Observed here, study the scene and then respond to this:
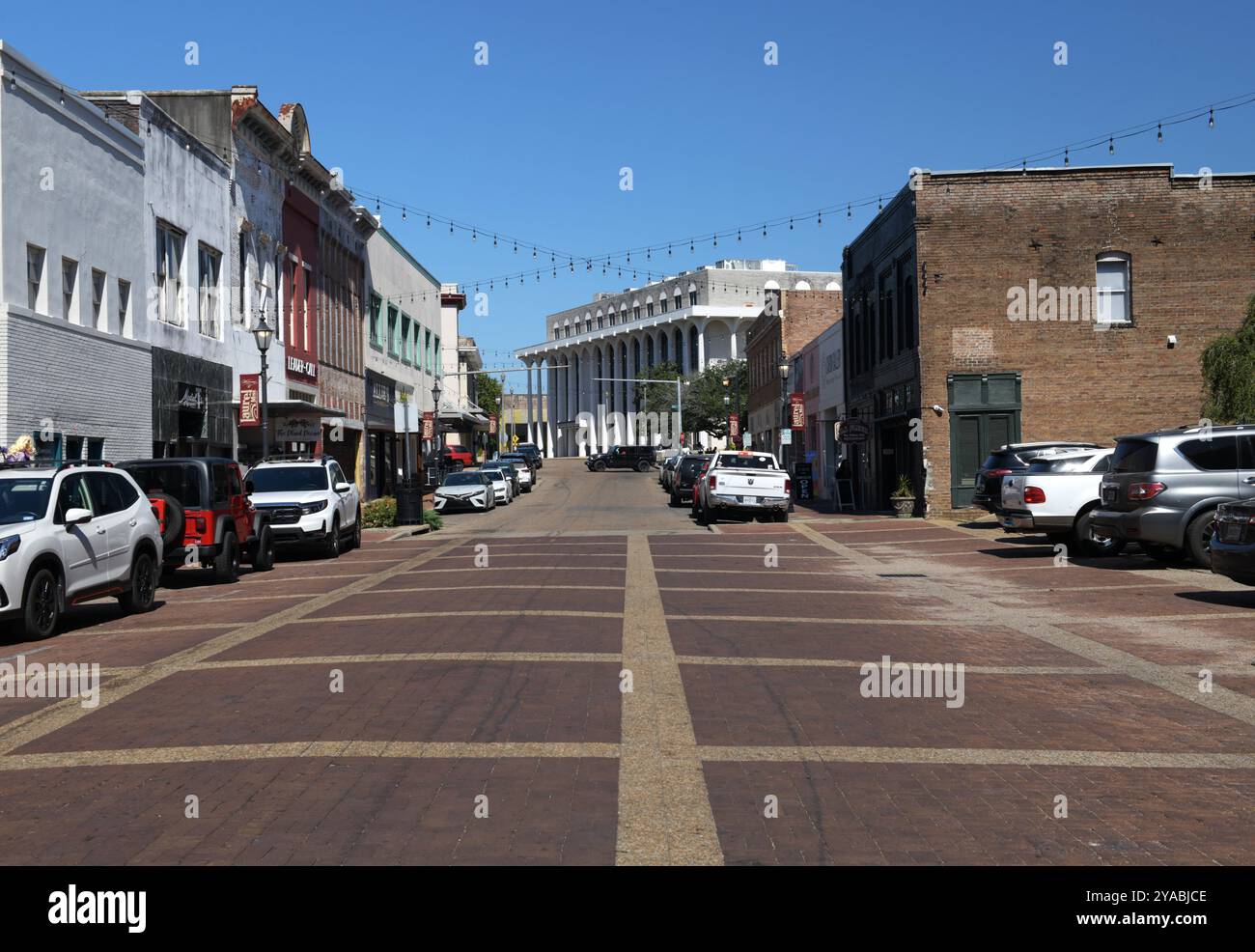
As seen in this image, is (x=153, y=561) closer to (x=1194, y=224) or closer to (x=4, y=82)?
(x=4, y=82)

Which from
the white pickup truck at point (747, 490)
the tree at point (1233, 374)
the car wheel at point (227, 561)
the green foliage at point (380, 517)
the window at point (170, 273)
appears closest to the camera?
the car wheel at point (227, 561)

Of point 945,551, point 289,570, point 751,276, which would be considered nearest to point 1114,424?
point 945,551

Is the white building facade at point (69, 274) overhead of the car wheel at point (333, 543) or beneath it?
overhead

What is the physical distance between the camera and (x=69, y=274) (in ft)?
81.1

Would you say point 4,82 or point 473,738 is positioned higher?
point 4,82

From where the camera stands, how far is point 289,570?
22.2m

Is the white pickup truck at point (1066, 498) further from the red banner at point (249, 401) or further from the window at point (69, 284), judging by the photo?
the red banner at point (249, 401)

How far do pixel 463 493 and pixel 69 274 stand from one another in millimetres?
21404

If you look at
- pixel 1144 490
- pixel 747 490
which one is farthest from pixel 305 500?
pixel 1144 490

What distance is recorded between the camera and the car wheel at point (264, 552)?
21.6 meters

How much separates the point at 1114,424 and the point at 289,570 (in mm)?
23254

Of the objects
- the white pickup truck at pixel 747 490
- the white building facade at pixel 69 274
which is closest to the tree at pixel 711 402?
the white pickup truck at pixel 747 490

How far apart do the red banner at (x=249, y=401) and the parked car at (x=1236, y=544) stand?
2467 cm
